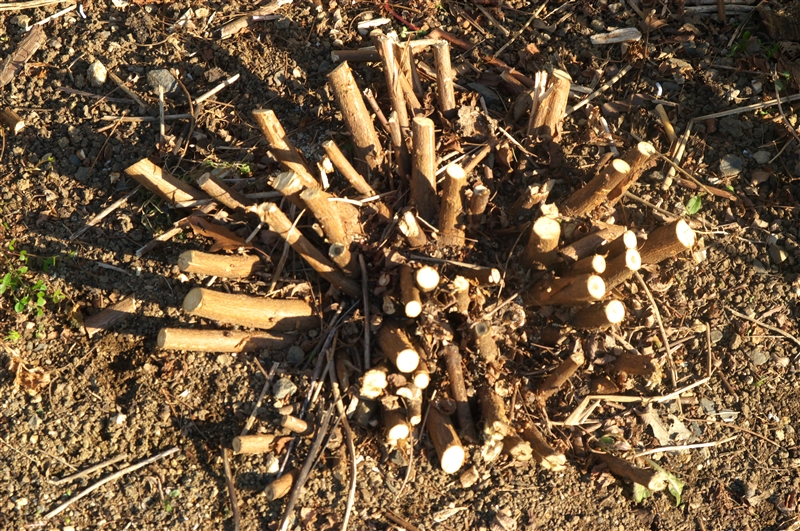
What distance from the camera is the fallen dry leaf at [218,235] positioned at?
3.10 metres

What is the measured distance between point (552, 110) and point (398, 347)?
151 centimetres

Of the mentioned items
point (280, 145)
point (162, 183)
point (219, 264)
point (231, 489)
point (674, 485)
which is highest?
point (280, 145)

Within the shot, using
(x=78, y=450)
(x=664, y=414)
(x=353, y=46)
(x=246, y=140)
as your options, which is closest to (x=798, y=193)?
(x=664, y=414)

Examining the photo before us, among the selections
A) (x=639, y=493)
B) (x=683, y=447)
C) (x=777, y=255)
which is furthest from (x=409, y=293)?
(x=777, y=255)

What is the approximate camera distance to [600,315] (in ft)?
9.27

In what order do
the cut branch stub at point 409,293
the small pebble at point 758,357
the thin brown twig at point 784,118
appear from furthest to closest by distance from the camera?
the thin brown twig at point 784,118 < the small pebble at point 758,357 < the cut branch stub at point 409,293

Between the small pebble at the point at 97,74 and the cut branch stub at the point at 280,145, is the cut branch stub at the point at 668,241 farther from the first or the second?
the small pebble at the point at 97,74

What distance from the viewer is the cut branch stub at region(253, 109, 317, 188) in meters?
2.82

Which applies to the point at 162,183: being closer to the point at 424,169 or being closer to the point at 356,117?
the point at 356,117

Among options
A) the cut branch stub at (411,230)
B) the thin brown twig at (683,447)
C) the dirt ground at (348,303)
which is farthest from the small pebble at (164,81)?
the thin brown twig at (683,447)

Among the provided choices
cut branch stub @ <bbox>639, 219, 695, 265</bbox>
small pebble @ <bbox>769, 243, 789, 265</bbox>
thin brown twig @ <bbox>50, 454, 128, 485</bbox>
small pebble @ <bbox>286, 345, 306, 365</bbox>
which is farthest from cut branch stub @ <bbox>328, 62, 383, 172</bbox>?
small pebble @ <bbox>769, 243, 789, 265</bbox>

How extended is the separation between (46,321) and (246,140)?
1.42 meters

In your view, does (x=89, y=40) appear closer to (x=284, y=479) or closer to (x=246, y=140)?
(x=246, y=140)

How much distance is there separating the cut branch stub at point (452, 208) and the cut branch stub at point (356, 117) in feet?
1.52
